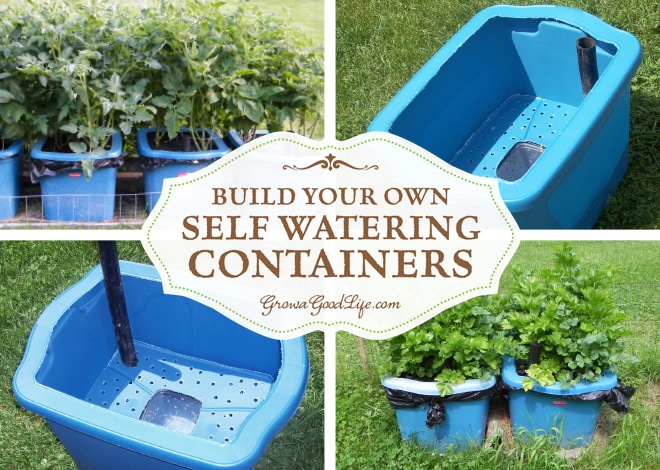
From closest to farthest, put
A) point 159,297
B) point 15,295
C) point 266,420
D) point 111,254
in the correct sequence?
point 266,420 < point 111,254 < point 159,297 < point 15,295

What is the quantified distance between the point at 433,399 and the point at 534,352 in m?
0.25

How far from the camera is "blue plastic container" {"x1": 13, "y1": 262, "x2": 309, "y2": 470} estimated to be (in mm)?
1876

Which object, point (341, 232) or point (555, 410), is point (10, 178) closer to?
point (341, 232)

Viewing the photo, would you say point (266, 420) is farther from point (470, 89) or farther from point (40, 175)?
point (470, 89)

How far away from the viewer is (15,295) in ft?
9.12

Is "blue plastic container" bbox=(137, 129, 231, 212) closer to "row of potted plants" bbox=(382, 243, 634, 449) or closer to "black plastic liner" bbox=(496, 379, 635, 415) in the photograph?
"row of potted plants" bbox=(382, 243, 634, 449)

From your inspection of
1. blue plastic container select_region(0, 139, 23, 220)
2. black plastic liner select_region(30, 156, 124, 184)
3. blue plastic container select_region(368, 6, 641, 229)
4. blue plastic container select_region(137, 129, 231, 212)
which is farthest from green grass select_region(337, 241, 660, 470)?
blue plastic container select_region(0, 139, 23, 220)

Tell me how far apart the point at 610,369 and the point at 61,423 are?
1.22 meters

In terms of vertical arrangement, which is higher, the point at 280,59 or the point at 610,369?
the point at 280,59

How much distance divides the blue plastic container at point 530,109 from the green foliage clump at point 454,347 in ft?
0.83

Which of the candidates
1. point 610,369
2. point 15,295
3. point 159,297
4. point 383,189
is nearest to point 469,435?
point 610,369

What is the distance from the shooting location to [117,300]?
7.02 feet

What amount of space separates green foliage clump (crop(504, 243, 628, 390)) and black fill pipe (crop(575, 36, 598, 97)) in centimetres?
47

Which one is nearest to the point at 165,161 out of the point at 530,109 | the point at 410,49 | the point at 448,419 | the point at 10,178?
the point at 10,178
